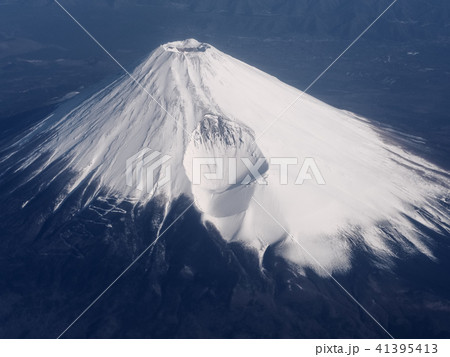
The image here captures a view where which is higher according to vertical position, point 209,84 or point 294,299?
point 209,84

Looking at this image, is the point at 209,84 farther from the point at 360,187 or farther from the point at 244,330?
the point at 244,330

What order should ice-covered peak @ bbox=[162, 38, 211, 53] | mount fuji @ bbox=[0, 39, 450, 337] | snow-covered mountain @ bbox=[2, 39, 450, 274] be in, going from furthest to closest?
ice-covered peak @ bbox=[162, 38, 211, 53], snow-covered mountain @ bbox=[2, 39, 450, 274], mount fuji @ bbox=[0, 39, 450, 337]

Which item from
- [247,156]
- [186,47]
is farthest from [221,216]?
[186,47]

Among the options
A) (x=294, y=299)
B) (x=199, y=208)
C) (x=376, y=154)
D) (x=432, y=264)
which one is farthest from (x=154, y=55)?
(x=432, y=264)

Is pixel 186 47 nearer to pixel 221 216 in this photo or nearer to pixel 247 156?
pixel 247 156

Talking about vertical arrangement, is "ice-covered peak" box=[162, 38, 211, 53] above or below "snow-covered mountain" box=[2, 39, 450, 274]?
above
